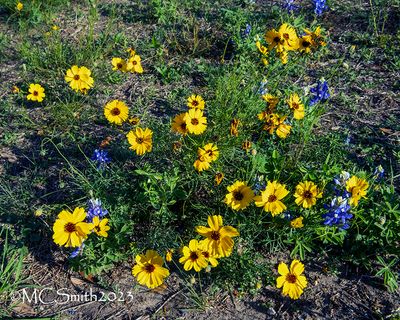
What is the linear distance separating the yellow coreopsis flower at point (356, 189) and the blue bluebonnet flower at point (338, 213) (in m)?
0.04

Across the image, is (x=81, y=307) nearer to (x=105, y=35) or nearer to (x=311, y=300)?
(x=311, y=300)

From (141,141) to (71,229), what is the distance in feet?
2.16

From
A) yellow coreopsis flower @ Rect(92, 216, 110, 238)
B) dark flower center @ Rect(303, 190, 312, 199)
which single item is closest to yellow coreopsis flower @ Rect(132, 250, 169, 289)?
yellow coreopsis flower @ Rect(92, 216, 110, 238)

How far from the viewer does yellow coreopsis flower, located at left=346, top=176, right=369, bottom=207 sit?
2613 millimetres

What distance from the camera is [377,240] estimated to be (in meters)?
2.88

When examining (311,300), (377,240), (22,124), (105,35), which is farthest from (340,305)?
(105,35)

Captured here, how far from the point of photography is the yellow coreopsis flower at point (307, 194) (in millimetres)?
2686

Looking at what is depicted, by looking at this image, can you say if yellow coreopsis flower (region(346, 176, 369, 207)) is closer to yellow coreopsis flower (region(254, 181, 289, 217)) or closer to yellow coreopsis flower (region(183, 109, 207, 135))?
yellow coreopsis flower (region(254, 181, 289, 217))

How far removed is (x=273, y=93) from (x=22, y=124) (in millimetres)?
1955

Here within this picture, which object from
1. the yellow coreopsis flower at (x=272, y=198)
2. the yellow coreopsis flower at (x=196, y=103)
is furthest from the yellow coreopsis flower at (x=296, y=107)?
the yellow coreopsis flower at (x=272, y=198)

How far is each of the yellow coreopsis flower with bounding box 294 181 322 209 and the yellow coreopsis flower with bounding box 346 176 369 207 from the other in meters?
0.16

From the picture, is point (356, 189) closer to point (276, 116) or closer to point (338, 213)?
point (338, 213)

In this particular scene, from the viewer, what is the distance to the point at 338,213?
263 cm

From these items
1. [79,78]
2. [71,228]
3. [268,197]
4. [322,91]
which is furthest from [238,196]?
[79,78]
